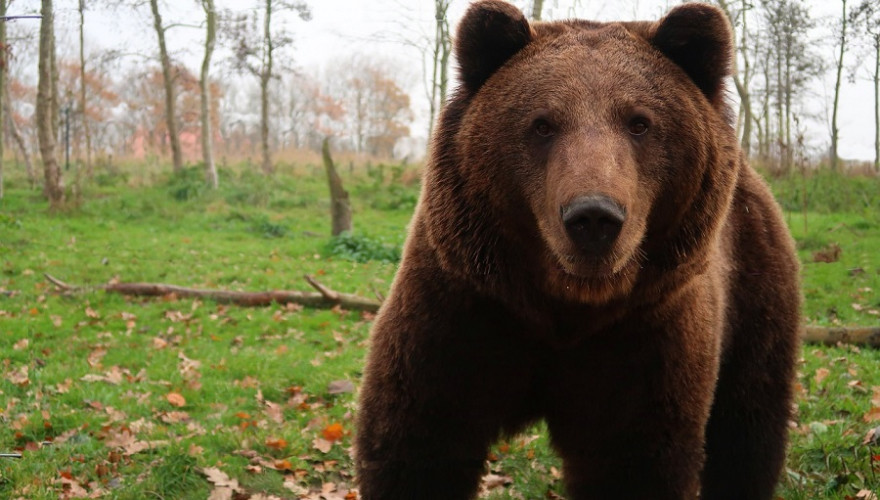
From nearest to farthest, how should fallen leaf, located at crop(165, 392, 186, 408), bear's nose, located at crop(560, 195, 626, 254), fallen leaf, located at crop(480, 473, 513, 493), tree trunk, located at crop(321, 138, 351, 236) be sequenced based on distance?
bear's nose, located at crop(560, 195, 626, 254) < fallen leaf, located at crop(480, 473, 513, 493) < fallen leaf, located at crop(165, 392, 186, 408) < tree trunk, located at crop(321, 138, 351, 236)

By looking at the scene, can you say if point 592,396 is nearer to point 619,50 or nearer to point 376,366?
point 376,366

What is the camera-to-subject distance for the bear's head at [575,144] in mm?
2549

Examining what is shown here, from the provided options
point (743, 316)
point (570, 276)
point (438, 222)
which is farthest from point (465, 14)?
point (743, 316)

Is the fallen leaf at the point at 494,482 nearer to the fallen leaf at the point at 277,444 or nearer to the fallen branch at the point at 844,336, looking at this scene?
the fallen leaf at the point at 277,444

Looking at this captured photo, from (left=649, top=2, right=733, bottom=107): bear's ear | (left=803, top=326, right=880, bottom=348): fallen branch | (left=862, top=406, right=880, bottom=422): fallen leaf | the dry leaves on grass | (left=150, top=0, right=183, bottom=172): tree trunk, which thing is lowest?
the dry leaves on grass

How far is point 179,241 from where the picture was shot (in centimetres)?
1636

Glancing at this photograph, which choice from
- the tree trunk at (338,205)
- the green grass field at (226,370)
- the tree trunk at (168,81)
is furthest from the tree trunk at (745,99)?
the tree trunk at (168,81)

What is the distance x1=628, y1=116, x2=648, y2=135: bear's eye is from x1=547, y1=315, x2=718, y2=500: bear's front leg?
29.2 inches

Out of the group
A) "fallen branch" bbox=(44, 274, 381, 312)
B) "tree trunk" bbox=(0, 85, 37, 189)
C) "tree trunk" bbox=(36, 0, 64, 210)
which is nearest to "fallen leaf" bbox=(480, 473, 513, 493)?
"fallen branch" bbox=(44, 274, 381, 312)

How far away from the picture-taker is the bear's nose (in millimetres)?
2213

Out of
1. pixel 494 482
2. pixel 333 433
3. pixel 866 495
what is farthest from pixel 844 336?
pixel 333 433

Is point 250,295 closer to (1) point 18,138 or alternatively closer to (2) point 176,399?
(2) point 176,399

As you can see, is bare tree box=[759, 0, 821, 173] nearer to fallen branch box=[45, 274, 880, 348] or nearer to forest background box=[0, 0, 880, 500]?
forest background box=[0, 0, 880, 500]

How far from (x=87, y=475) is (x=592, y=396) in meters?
3.59
